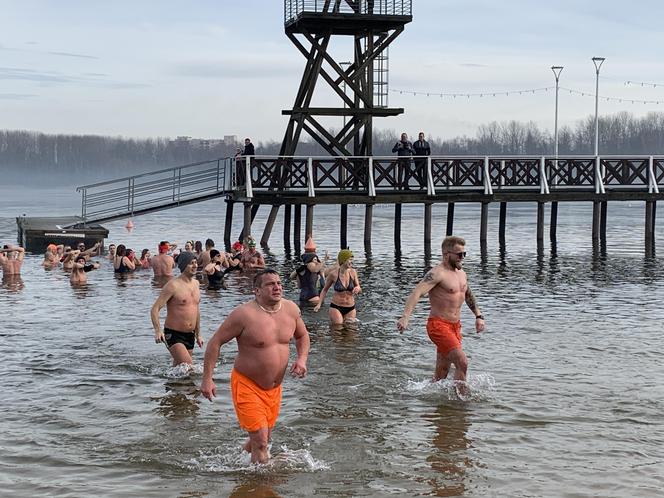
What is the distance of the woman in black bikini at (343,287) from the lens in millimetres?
15461

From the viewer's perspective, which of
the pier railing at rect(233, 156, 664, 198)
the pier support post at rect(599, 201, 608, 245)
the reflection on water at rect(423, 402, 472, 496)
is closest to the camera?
the reflection on water at rect(423, 402, 472, 496)

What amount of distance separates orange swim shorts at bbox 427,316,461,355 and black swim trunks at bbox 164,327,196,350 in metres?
2.96

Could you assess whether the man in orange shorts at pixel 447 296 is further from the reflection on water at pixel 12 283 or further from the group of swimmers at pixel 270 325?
the reflection on water at pixel 12 283

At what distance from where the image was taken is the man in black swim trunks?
38.4 ft

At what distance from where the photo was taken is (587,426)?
34.1ft

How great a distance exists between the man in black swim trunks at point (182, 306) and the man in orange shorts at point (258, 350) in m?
3.37

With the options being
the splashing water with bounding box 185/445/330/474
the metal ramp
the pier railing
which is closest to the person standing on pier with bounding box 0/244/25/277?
the metal ramp

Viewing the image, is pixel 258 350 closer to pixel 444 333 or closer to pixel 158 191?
pixel 444 333

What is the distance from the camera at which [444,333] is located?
10.9 meters

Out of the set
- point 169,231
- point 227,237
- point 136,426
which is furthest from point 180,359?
point 169,231

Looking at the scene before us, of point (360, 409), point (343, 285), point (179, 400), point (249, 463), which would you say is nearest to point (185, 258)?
point (179, 400)

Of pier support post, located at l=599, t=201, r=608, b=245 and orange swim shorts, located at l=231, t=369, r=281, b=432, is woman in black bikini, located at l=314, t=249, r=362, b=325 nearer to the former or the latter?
orange swim shorts, located at l=231, t=369, r=281, b=432

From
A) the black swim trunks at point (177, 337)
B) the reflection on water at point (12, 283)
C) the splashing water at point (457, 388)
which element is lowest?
the splashing water at point (457, 388)

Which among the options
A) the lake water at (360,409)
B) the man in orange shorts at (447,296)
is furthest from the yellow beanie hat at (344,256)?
the man in orange shorts at (447,296)
